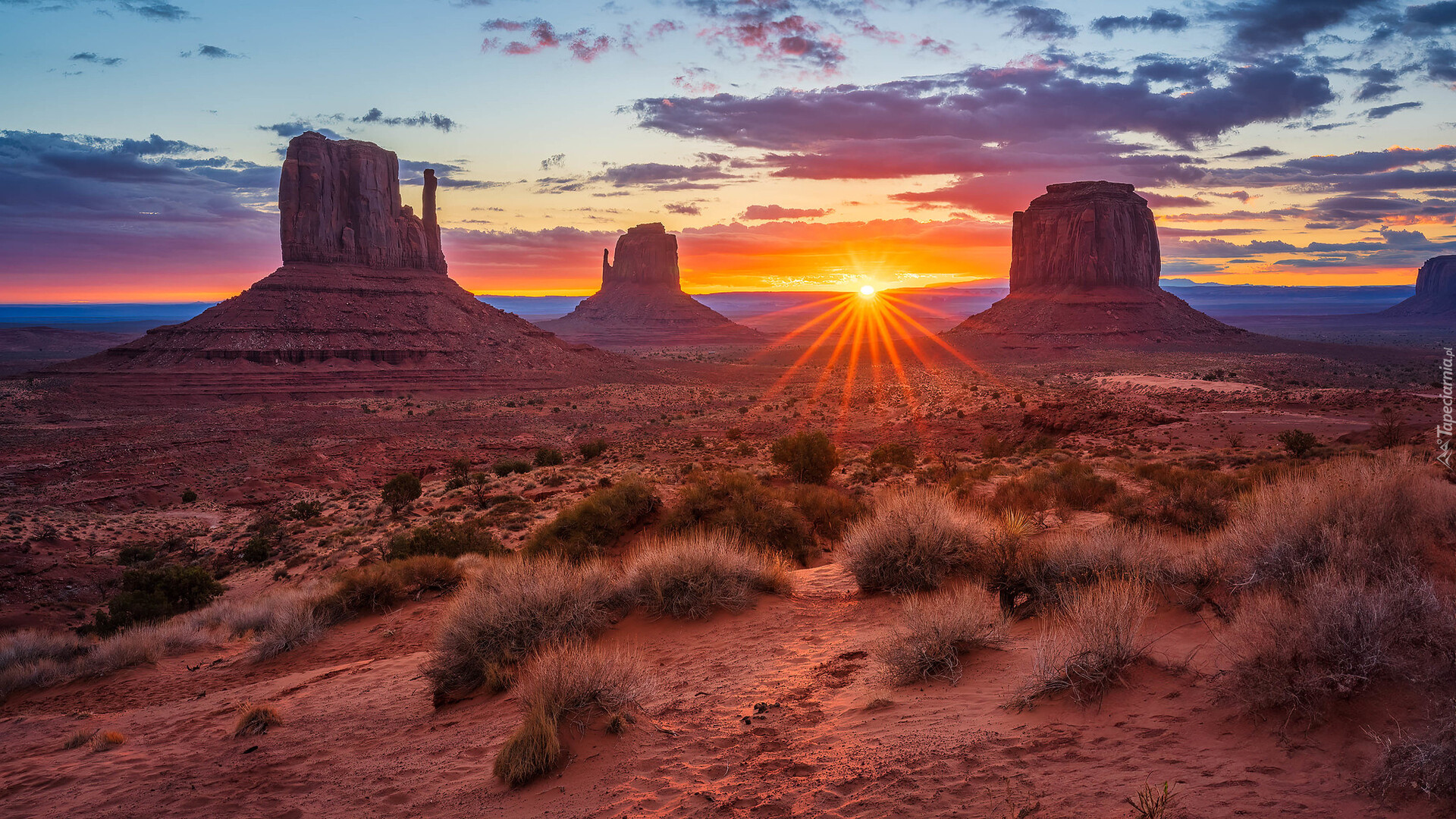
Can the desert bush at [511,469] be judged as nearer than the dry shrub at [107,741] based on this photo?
No

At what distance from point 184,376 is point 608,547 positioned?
6276 centimetres

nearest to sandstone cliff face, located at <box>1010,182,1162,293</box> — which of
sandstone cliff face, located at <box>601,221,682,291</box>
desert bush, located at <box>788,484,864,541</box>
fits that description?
sandstone cliff face, located at <box>601,221,682,291</box>

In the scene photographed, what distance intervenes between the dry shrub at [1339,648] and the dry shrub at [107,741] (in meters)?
10.8

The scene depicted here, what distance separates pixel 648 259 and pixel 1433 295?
584 ft

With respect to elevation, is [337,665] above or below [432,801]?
below

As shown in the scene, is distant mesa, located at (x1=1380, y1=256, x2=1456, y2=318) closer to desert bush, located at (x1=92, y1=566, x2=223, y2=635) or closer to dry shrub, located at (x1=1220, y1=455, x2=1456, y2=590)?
dry shrub, located at (x1=1220, y1=455, x2=1456, y2=590)

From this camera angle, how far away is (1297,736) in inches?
152

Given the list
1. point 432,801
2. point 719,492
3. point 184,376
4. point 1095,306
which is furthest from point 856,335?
point 432,801

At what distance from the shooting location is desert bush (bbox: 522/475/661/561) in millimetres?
12141

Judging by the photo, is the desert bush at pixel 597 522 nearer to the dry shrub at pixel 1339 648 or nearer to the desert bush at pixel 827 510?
the desert bush at pixel 827 510

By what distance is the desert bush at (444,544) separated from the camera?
14.2 m

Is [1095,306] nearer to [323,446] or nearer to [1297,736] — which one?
[323,446]

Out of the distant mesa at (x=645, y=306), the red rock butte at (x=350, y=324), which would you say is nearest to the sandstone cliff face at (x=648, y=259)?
the distant mesa at (x=645, y=306)

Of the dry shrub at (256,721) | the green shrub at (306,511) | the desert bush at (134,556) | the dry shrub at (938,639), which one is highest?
the dry shrub at (938,639)
